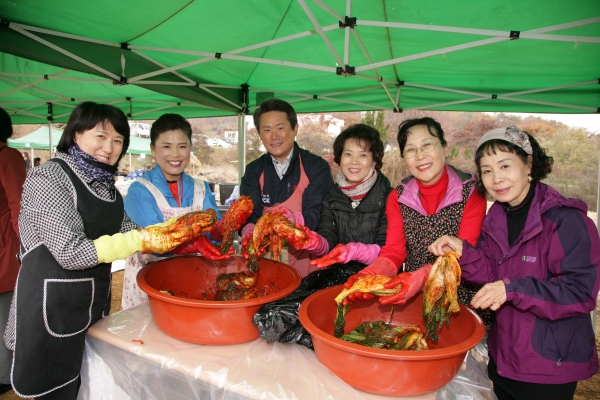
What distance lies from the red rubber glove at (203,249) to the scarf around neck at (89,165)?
24.7 inches

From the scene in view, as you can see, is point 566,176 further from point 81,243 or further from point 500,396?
point 81,243

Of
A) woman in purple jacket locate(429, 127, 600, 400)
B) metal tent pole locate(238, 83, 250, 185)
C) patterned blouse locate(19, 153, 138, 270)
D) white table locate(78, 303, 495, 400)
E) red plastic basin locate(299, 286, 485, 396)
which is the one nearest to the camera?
red plastic basin locate(299, 286, 485, 396)

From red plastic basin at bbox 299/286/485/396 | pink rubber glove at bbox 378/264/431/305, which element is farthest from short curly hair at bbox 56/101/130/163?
pink rubber glove at bbox 378/264/431/305

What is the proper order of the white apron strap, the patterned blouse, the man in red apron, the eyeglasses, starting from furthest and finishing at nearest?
the man in red apron → the white apron strap → the eyeglasses → the patterned blouse

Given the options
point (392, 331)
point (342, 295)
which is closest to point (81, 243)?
point (342, 295)

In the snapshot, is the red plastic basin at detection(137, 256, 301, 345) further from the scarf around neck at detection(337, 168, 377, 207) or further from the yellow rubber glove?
the scarf around neck at detection(337, 168, 377, 207)

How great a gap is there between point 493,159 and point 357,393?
127 cm

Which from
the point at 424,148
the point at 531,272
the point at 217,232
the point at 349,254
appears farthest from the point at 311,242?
the point at 531,272

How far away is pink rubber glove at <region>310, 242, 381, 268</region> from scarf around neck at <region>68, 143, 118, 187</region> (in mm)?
1188

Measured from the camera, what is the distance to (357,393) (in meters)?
1.33

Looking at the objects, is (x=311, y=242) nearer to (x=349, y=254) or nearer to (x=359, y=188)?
(x=349, y=254)

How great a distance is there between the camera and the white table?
4.58 ft

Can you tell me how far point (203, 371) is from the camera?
58.7 inches

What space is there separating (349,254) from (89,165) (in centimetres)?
148
